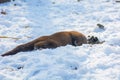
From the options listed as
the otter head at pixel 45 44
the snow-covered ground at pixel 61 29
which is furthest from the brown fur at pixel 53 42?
the snow-covered ground at pixel 61 29

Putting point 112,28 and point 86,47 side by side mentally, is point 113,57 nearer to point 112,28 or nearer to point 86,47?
point 86,47

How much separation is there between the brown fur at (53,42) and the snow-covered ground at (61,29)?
0.35 m

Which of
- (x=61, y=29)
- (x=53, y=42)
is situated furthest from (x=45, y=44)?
(x=61, y=29)

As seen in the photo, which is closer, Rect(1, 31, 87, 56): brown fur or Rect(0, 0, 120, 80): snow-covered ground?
Rect(0, 0, 120, 80): snow-covered ground

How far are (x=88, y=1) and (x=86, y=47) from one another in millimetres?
6732

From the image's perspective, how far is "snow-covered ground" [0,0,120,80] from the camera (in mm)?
7064

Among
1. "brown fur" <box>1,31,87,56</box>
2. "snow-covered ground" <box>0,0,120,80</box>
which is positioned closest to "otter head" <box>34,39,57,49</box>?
"brown fur" <box>1,31,87,56</box>

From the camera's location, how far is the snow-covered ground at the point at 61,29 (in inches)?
278

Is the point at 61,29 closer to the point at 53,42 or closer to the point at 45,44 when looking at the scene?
the point at 53,42

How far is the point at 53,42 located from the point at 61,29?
2.91 meters

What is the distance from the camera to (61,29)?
11.6 meters

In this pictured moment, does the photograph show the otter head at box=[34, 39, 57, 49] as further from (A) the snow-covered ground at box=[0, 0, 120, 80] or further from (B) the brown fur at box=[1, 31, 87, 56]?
(A) the snow-covered ground at box=[0, 0, 120, 80]

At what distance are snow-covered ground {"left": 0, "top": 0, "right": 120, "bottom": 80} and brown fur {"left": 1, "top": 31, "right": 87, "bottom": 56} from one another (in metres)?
0.35

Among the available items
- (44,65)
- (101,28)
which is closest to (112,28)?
(101,28)
